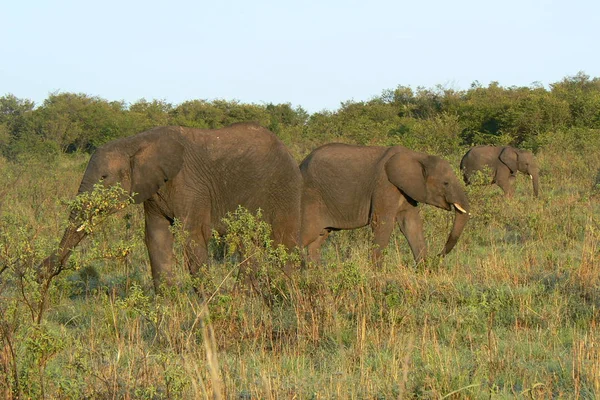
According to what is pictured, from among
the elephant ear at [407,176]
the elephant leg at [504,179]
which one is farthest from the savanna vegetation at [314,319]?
the elephant leg at [504,179]

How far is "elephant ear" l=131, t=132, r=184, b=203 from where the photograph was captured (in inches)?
290

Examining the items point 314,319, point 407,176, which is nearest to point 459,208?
point 407,176

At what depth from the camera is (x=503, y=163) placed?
762 inches

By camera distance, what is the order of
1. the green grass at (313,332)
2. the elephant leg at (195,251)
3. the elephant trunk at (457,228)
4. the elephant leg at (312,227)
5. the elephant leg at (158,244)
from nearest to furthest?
1. the green grass at (313,332)
2. the elephant leg at (195,251)
3. the elephant leg at (158,244)
4. the elephant trunk at (457,228)
5. the elephant leg at (312,227)

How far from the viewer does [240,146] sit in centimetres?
805

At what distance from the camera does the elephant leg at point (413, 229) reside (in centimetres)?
991

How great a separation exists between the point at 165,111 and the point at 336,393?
39.2 m

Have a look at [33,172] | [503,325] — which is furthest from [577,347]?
[33,172]

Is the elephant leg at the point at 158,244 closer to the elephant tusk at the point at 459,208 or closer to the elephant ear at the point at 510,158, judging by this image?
the elephant tusk at the point at 459,208

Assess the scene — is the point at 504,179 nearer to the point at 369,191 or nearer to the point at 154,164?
the point at 369,191

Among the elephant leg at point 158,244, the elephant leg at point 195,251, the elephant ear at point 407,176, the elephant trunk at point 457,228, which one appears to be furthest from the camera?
the elephant ear at point 407,176

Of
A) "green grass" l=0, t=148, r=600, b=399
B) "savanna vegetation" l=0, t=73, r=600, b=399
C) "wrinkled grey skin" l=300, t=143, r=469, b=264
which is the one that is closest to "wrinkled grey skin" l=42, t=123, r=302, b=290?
"savanna vegetation" l=0, t=73, r=600, b=399

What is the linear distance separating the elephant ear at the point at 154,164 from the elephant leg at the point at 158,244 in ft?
1.20

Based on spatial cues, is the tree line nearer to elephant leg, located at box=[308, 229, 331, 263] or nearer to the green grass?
elephant leg, located at box=[308, 229, 331, 263]
